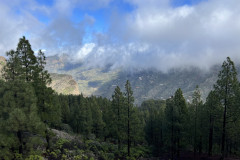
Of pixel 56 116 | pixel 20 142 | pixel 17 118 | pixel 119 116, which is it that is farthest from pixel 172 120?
pixel 17 118

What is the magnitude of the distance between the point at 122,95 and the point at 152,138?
3067 cm

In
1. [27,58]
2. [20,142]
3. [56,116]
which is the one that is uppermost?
[27,58]

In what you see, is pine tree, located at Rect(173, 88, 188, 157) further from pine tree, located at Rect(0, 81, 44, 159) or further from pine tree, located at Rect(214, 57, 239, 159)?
pine tree, located at Rect(0, 81, 44, 159)

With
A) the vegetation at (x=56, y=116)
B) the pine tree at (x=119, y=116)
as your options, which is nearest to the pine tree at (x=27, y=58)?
the vegetation at (x=56, y=116)

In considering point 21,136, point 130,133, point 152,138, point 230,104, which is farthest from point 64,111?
point 230,104

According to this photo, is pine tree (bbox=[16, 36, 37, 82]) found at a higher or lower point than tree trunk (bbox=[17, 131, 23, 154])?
higher

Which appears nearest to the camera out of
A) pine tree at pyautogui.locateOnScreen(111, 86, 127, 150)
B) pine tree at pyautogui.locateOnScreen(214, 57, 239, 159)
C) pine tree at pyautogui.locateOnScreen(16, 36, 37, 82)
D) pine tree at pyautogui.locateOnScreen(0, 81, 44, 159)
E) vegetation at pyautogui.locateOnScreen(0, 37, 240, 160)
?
pine tree at pyautogui.locateOnScreen(0, 81, 44, 159)

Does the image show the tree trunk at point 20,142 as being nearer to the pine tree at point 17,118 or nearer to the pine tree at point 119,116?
the pine tree at point 17,118

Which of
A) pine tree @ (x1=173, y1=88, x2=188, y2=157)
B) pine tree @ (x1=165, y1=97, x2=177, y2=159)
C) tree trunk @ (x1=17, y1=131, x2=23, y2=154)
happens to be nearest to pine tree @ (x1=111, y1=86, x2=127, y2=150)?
pine tree @ (x1=165, y1=97, x2=177, y2=159)

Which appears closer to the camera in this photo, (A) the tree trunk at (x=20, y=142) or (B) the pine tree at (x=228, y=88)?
(A) the tree trunk at (x=20, y=142)

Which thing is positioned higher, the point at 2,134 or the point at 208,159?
the point at 2,134

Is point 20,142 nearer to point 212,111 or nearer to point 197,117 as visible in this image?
point 212,111

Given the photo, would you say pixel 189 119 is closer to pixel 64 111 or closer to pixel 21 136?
pixel 21 136

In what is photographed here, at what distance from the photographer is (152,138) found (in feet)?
177
